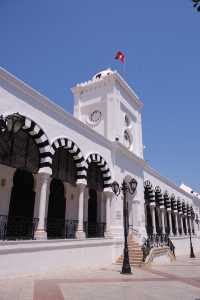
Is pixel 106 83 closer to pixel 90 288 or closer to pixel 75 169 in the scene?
pixel 75 169

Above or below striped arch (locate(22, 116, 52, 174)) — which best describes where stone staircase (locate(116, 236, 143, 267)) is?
below

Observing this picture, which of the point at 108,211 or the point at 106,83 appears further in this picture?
the point at 106,83

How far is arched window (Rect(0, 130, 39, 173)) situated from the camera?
9.10 metres

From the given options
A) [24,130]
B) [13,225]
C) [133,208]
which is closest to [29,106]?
[24,130]

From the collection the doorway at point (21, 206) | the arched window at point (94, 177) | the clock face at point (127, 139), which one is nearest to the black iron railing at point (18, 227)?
the doorway at point (21, 206)

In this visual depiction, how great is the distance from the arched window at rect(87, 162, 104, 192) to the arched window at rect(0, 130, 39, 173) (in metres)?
4.19

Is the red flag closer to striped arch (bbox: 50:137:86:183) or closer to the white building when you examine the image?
the white building

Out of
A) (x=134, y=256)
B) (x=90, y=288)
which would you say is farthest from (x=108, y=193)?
(x=90, y=288)

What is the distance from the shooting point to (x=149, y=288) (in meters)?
7.32

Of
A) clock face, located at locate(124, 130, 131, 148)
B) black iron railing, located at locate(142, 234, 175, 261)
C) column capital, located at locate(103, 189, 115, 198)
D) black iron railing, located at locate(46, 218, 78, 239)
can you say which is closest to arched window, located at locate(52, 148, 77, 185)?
black iron railing, located at locate(46, 218, 78, 239)

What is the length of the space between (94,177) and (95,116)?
5736 millimetres

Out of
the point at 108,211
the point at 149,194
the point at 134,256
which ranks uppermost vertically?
the point at 149,194

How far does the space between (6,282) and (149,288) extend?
4.14 metres

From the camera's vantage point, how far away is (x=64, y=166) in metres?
11.8
